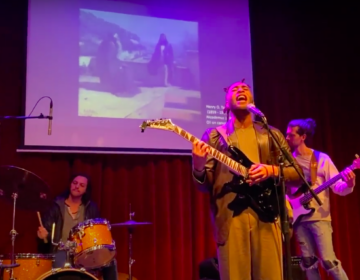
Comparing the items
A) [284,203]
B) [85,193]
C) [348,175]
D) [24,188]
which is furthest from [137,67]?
[284,203]

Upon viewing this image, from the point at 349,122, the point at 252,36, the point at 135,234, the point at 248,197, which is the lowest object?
the point at 135,234

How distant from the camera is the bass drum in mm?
3614

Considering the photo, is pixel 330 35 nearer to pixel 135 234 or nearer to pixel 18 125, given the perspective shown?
pixel 135 234

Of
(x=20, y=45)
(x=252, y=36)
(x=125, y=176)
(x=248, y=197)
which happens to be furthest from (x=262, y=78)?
(x=248, y=197)

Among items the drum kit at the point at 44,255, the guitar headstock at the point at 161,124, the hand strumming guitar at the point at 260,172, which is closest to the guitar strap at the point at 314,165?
the hand strumming guitar at the point at 260,172

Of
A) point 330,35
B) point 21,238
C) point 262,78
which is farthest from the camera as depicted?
point 330,35

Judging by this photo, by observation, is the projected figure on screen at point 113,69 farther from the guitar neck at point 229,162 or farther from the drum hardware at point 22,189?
the guitar neck at point 229,162

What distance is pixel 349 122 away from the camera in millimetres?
6121

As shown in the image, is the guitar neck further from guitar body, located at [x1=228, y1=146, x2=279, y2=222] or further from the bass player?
the bass player

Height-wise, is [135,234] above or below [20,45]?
below

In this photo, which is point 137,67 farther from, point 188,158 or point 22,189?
point 22,189

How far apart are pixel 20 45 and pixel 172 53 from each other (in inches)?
65.9

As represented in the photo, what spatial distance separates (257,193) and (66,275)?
1892 mm

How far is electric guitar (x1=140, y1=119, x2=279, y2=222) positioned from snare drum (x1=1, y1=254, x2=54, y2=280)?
1972 mm
